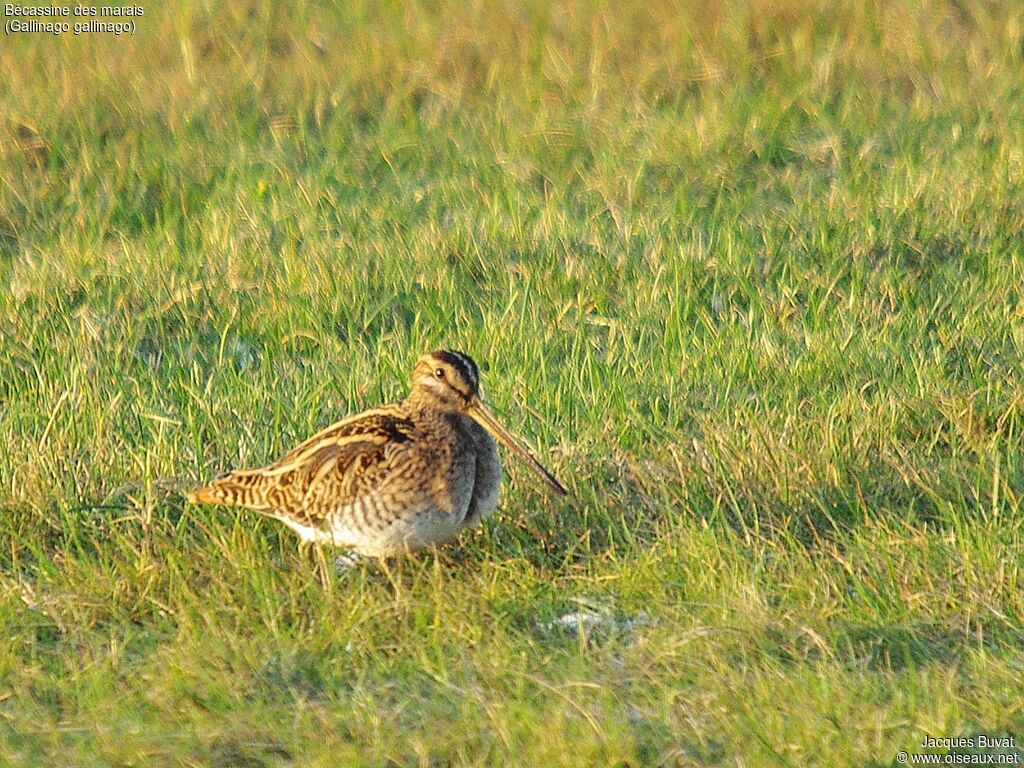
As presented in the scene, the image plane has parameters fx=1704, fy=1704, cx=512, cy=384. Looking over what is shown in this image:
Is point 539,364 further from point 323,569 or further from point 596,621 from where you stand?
point 596,621

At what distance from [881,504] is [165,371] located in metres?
2.57

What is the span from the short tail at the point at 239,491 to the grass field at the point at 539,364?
10 centimetres

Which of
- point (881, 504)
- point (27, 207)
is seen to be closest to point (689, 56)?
point (27, 207)

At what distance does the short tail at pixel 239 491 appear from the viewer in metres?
4.58

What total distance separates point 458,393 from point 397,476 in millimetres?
326

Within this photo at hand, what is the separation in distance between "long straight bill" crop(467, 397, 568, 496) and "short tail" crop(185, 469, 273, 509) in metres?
0.60

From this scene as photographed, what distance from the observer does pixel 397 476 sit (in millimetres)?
4520

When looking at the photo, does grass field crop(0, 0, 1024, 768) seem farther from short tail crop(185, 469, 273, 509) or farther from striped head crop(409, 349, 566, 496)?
striped head crop(409, 349, 566, 496)

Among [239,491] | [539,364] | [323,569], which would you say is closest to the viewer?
[323,569]

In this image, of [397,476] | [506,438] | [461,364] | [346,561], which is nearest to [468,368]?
[461,364]

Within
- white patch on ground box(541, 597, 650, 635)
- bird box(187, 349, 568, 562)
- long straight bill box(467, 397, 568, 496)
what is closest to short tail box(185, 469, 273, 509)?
bird box(187, 349, 568, 562)

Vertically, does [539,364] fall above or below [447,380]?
below

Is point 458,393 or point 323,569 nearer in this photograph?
point 323,569

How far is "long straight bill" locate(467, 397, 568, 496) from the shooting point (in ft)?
15.3
